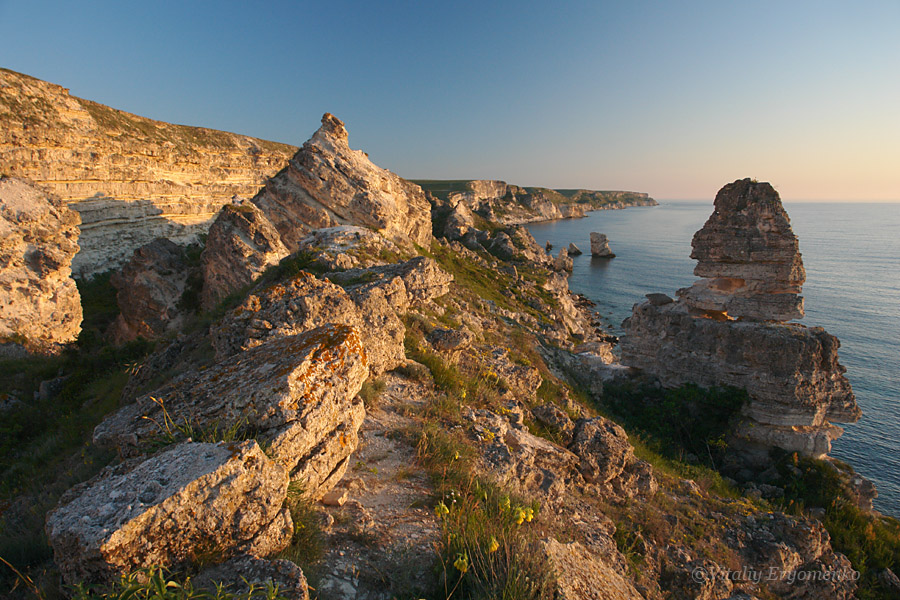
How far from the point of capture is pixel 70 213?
16.4 meters

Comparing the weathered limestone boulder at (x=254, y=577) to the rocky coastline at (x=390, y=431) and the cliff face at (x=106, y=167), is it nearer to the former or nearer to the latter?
the rocky coastline at (x=390, y=431)

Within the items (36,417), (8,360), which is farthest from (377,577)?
(8,360)

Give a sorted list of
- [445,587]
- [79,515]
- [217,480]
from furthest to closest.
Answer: [445,587] < [217,480] < [79,515]

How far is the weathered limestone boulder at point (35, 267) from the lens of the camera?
47.5 feet

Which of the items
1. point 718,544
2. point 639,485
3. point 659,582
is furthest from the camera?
point 639,485

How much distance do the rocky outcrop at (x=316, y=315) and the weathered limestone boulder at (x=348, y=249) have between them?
3582 mm

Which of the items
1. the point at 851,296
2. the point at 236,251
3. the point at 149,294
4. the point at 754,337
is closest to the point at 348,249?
the point at 236,251

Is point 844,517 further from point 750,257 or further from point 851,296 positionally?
point 851,296

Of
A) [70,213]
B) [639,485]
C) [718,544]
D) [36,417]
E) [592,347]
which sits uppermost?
[70,213]

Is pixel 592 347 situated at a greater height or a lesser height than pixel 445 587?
lesser

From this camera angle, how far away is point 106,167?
31.0m

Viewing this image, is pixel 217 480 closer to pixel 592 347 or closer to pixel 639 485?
pixel 639 485

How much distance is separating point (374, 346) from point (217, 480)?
4.77m

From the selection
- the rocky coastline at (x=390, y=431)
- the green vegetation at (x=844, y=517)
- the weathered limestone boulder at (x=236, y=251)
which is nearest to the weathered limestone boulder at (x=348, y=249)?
the rocky coastline at (x=390, y=431)
